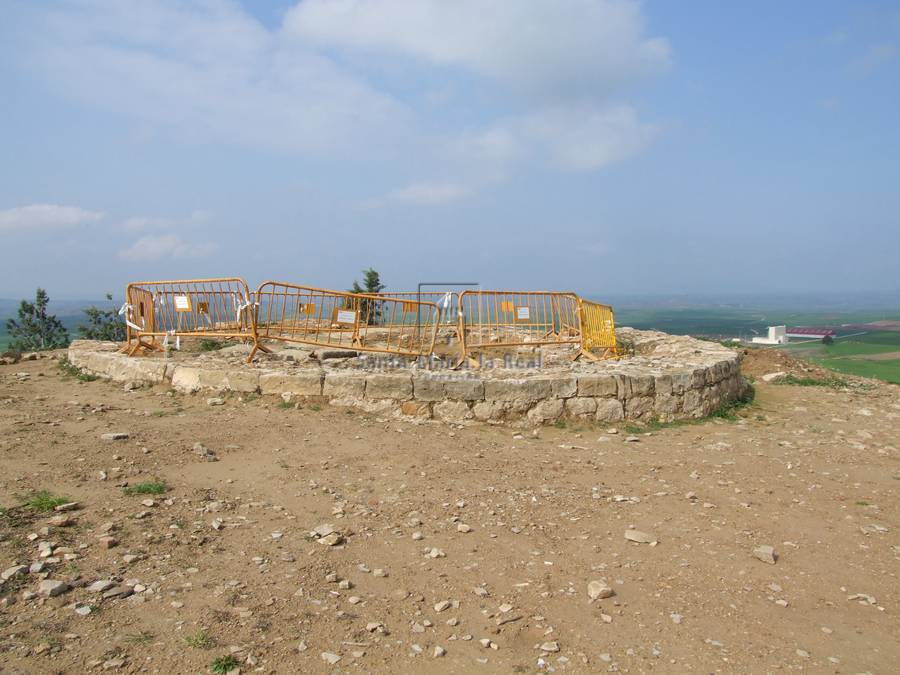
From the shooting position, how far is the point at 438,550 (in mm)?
3539

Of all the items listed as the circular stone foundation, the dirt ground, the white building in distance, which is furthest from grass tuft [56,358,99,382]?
the white building in distance

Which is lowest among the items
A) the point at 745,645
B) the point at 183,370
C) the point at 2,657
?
the point at 745,645

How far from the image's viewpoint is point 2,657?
88.4 inches

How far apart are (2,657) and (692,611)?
330 centimetres

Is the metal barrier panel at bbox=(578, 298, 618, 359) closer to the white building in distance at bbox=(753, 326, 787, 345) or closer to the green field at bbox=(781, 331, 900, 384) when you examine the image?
the green field at bbox=(781, 331, 900, 384)

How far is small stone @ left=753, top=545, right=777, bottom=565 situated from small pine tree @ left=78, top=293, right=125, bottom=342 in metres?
24.4

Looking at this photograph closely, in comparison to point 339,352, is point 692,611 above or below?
below

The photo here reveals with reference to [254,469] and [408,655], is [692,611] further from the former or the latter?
[254,469]

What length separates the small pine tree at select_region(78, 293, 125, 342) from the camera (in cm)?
2247

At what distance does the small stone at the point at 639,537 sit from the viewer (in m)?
3.73

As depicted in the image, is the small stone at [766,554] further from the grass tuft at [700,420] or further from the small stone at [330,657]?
the grass tuft at [700,420]

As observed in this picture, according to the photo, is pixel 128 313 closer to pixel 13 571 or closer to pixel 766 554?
pixel 13 571

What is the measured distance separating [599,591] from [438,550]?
106 cm

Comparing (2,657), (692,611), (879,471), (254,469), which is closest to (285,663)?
(2,657)
